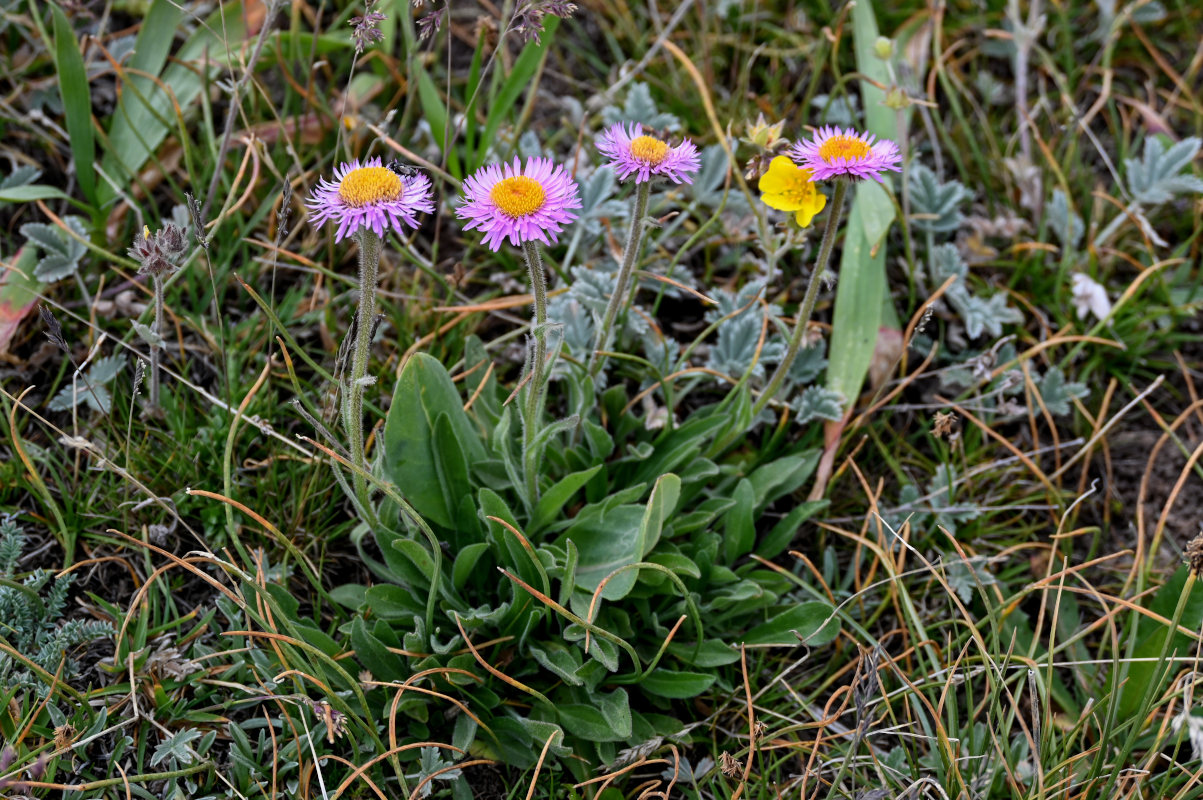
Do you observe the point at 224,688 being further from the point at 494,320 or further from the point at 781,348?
the point at 781,348

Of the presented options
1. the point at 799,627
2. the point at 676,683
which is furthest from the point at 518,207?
the point at 799,627

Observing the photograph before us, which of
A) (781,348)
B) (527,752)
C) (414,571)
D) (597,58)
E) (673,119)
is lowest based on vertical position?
(527,752)

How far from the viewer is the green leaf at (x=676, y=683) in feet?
6.64

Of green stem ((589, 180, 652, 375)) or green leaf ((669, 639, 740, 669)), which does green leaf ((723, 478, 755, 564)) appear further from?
green stem ((589, 180, 652, 375))

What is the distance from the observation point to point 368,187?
1.66m

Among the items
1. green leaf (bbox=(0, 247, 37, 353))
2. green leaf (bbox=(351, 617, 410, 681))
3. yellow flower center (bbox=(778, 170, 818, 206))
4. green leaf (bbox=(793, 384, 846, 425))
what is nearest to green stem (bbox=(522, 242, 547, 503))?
green leaf (bbox=(351, 617, 410, 681))

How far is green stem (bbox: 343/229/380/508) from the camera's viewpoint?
1734mm

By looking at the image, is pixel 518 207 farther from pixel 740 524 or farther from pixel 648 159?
pixel 740 524

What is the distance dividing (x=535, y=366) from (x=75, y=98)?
1717 millimetres

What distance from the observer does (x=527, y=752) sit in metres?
2.04

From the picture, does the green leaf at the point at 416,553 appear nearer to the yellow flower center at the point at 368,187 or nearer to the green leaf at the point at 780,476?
the yellow flower center at the point at 368,187

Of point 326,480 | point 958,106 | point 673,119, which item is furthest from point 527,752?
point 958,106

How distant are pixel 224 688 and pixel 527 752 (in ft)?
2.25

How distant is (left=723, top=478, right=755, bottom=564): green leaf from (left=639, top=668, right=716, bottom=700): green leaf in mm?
376
